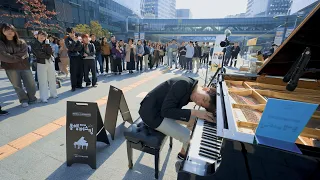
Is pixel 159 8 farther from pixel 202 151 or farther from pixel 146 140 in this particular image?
pixel 202 151

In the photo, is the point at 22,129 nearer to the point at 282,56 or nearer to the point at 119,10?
the point at 282,56

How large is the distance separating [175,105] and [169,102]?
9 cm

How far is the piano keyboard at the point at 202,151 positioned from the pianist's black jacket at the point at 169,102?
340 millimetres

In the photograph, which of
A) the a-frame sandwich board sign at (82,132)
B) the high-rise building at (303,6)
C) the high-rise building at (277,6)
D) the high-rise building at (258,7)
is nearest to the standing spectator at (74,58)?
the a-frame sandwich board sign at (82,132)

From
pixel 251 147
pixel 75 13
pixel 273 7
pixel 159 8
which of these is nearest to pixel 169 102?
pixel 251 147

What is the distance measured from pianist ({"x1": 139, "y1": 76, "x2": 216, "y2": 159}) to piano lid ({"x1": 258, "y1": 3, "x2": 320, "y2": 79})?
0.96 m

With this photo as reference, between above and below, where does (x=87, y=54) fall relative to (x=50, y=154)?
above

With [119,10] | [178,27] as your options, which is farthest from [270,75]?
[178,27]

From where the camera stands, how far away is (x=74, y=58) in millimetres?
5301

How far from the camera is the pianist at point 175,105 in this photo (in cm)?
188

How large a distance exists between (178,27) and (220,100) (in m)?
61.4

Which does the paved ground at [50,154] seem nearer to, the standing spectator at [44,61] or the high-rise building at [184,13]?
the standing spectator at [44,61]

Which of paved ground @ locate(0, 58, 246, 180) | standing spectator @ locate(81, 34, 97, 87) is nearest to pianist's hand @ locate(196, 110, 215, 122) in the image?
paved ground @ locate(0, 58, 246, 180)

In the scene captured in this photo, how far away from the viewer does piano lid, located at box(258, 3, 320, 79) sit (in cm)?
131
